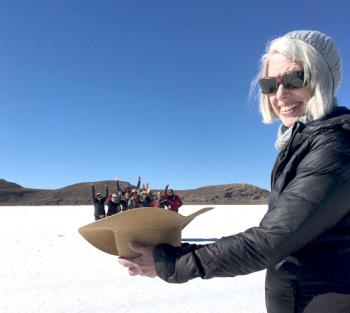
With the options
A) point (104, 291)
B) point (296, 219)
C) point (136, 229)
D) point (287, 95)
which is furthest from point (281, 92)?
point (104, 291)

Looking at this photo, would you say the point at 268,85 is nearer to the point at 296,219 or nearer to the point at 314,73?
the point at 314,73

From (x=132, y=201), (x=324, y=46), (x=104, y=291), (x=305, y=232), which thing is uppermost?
(x=324, y=46)

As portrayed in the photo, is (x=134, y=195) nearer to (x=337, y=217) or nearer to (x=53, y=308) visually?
(x=53, y=308)

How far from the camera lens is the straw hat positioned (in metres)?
1.38

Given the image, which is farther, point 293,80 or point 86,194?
point 86,194

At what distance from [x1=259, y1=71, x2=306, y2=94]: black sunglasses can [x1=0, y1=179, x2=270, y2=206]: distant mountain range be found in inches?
1829

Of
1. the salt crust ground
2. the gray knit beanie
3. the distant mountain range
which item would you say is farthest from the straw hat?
the distant mountain range

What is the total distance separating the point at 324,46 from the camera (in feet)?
5.08

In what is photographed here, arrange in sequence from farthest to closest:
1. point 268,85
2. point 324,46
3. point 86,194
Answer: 1. point 86,194
2. point 268,85
3. point 324,46

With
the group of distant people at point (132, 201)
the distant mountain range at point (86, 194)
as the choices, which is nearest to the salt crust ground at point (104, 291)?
the group of distant people at point (132, 201)

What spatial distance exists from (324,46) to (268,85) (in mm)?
283

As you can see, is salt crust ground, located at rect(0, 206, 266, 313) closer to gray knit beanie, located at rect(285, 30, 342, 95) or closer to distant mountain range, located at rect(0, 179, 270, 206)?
gray knit beanie, located at rect(285, 30, 342, 95)

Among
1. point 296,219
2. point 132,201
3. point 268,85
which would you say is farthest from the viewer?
point 132,201

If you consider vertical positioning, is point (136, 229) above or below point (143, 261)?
above
